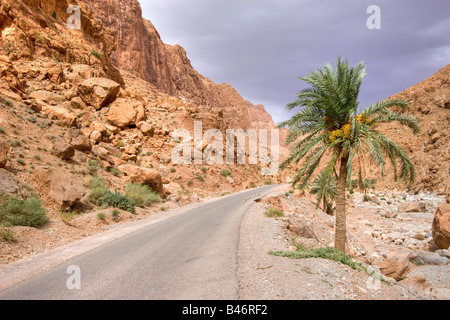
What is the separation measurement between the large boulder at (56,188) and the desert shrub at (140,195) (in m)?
4.44

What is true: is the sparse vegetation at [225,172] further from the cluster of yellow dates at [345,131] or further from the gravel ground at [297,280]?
the gravel ground at [297,280]

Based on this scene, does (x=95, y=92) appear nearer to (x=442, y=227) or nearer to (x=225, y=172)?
(x=225, y=172)

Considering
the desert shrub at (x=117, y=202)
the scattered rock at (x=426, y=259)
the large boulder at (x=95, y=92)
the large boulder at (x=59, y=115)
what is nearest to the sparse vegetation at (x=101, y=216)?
the desert shrub at (x=117, y=202)

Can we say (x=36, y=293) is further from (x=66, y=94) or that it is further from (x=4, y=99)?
(x=66, y=94)

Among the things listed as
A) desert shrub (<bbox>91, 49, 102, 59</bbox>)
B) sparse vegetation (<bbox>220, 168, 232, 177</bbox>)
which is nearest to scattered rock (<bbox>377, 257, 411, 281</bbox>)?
sparse vegetation (<bbox>220, 168, 232, 177</bbox>)

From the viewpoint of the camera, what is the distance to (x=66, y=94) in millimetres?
27000

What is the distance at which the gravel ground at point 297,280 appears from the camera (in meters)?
4.66

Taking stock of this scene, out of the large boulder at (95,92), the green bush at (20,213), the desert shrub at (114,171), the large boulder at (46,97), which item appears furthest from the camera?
the large boulder at (95,92)

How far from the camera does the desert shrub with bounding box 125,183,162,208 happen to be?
55.3 ft

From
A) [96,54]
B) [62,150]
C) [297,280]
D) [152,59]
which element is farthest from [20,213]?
[152,59]

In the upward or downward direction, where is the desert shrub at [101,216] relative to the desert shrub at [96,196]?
downward
